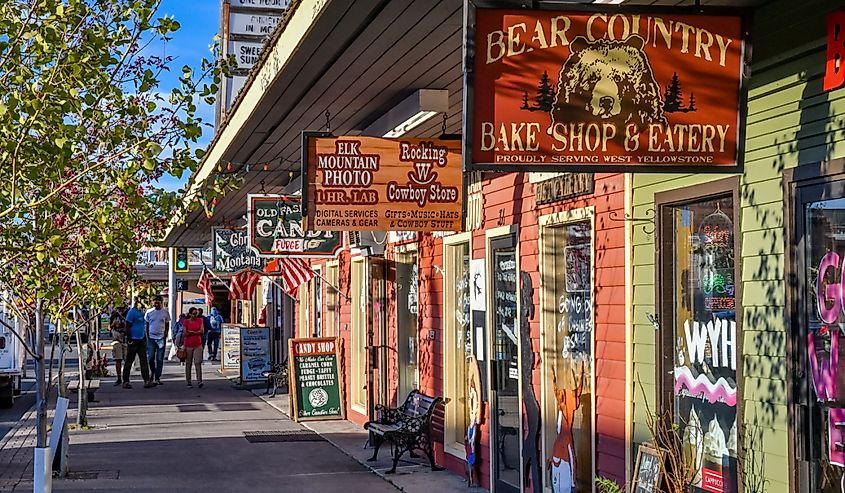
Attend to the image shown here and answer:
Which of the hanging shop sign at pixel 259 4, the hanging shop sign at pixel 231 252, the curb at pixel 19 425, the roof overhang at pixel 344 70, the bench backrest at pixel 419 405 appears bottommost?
the curb at pixel 19 425

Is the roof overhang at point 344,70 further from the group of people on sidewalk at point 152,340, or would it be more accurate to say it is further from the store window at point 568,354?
the group of people on sidewalk at point 152,340

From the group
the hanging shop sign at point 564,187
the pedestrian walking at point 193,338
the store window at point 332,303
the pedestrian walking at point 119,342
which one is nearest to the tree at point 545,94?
the hanging shop sign at point 564,187

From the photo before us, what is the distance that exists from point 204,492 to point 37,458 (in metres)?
3.31

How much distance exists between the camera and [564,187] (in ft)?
30.1

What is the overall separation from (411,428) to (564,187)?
4117mm

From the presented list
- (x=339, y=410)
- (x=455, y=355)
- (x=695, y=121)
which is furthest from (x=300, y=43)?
(x=339, y=410)

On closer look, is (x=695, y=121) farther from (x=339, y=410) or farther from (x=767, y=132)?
(x=339, y=410)

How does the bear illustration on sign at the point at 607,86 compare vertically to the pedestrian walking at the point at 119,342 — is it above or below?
above

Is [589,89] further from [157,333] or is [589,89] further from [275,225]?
[157,333]

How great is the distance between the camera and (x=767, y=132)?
6223mm

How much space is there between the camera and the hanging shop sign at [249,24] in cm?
2656

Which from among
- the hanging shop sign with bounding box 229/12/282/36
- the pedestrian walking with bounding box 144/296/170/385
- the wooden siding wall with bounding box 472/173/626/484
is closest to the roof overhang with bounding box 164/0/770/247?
the wooden siding wall with bounding box 472/173/626/484

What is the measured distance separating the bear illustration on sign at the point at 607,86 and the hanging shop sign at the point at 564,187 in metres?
3.11

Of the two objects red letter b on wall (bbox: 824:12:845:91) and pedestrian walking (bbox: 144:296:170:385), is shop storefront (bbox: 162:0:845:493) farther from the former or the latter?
pedestrian walking (bbox: 144:296:170:385)
